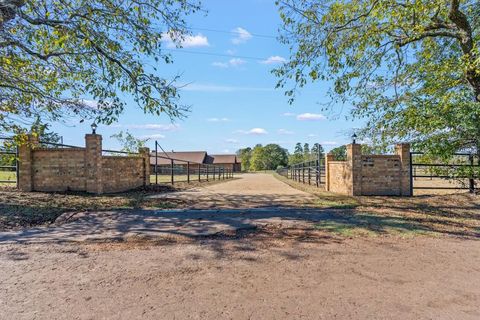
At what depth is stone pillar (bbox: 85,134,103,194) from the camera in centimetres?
1034

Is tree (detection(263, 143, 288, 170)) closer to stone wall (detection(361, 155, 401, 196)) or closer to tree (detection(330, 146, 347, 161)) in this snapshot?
tree (detection(330, 146, 347, 161))

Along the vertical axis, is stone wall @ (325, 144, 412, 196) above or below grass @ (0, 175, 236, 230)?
above

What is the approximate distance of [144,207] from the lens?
7.96m

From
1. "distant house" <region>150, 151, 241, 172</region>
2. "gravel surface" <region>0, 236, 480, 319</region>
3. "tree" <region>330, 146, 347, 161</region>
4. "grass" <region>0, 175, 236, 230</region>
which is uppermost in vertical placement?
"distant house" <region>150, 151, 241, 172</region>

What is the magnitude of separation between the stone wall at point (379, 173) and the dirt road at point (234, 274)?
561cm

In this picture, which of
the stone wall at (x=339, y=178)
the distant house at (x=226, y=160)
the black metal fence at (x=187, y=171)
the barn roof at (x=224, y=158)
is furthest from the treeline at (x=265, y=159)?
the stone wall at (x=339, y=178)

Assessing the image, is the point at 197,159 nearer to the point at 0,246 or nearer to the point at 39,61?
the point at 39,61

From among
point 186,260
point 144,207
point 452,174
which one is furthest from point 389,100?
point 186,260

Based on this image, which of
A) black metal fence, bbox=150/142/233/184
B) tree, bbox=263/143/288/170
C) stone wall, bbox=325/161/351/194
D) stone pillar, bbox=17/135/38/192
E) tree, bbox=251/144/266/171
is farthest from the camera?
tree, bbox=263/143/288/170

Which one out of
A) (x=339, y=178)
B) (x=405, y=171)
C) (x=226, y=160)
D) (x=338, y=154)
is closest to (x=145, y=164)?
(x=339, y=178)

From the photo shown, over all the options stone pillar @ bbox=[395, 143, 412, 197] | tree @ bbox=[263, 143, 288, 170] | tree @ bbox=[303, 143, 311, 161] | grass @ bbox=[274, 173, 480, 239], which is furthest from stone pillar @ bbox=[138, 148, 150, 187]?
tree @ bbox=[263, 143, 288, 170]

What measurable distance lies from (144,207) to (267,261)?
193 inches

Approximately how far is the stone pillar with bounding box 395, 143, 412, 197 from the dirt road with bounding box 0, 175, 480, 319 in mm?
5982

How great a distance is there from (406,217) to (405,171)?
4648mm
